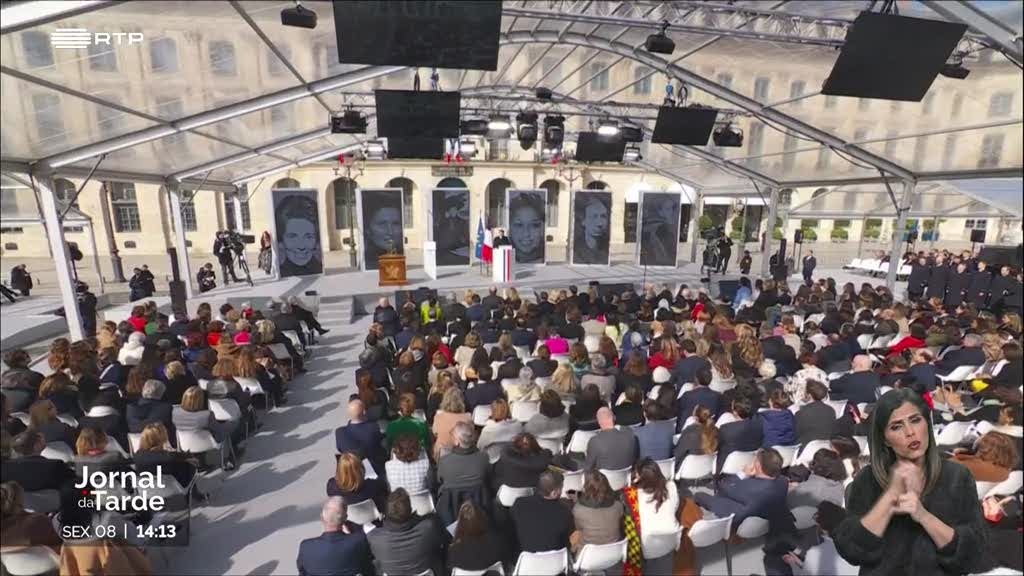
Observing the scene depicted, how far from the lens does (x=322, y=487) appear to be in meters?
4.95

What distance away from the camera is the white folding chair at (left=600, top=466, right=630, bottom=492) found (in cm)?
409

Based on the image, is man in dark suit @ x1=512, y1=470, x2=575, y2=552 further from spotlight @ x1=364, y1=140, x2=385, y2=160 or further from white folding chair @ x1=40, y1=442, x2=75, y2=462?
spotlight @ x1=364, y1=140, x2=385, y2=160

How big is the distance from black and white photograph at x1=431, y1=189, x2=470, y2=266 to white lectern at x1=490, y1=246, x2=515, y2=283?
83.4 inches

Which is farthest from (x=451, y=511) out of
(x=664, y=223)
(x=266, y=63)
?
(x=664, y=223)

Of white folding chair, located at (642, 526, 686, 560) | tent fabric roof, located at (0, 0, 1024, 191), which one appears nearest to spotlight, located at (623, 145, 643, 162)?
tent fabric roof, located at (0, 0, 1024, 191)

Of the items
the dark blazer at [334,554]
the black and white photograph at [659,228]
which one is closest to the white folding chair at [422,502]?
the dark blazer at [334,554]

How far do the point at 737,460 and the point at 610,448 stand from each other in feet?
4.07

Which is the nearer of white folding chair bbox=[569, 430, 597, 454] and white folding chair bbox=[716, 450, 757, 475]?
white folding chair bbox=[716, 450, 757, 475]

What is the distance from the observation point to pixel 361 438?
4.27 m

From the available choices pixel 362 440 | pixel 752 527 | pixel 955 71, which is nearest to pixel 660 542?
pixel 752 527

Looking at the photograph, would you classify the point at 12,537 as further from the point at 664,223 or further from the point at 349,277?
the point at 664,223

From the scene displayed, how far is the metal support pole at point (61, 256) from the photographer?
7820 millimetres

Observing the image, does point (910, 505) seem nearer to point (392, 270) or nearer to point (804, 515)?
point (804, 515)

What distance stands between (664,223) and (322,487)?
14991mm
